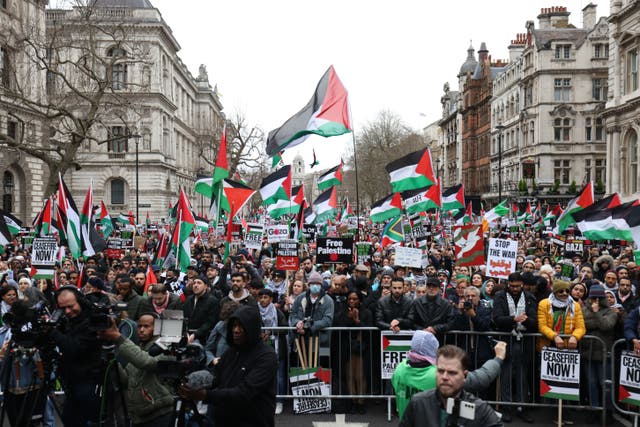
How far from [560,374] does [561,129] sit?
53.4 metres

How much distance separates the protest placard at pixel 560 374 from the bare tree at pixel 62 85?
77.5 ft

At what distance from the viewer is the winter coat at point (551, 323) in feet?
25.9

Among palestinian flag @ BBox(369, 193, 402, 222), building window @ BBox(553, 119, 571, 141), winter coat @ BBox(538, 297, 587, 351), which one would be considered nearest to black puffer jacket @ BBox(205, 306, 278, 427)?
winter coat @ BBox(538, 297, 587, 351)

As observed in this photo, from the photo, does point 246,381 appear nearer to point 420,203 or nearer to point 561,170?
point 420,203

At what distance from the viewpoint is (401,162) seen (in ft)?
50.8

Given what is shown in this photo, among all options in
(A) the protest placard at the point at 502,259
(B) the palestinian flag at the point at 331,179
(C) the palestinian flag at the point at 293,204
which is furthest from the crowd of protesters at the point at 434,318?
(B) the palestinian flag at the point at 331,179

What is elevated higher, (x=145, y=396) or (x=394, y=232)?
(x=394, y=232)

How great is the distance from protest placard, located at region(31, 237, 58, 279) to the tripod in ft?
19.8

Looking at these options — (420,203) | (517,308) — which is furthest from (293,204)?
(517,308)

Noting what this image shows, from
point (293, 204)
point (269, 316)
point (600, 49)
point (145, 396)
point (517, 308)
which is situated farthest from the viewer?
point (600, 49)

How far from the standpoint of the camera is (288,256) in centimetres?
1255

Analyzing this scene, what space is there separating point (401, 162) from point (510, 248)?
5356 millimetres

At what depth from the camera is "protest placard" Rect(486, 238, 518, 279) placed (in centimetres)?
1054

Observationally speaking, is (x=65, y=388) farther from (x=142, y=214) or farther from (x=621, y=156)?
(x=142, y=214)
